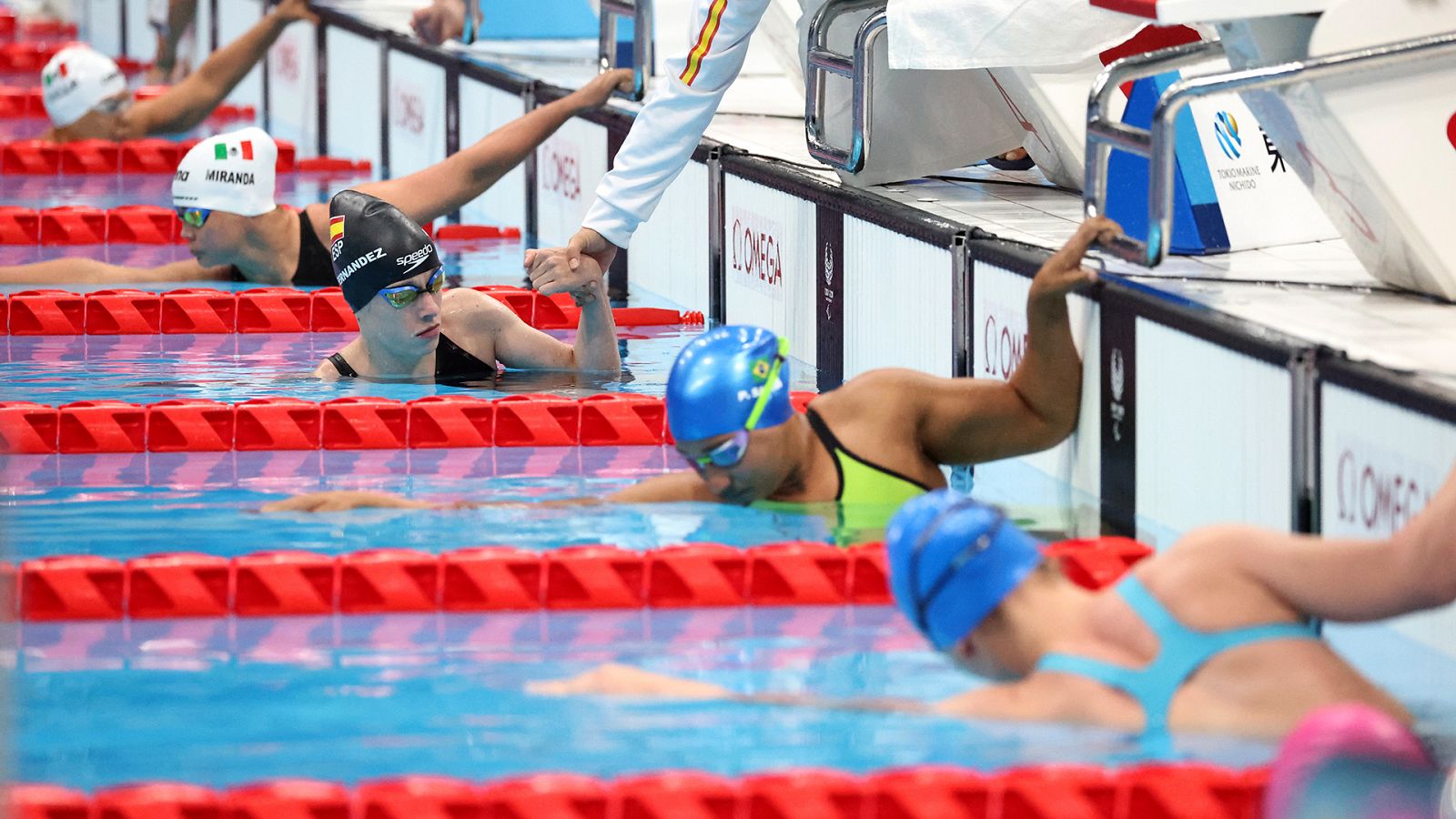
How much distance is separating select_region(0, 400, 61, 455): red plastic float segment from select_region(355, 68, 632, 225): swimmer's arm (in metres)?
1.50

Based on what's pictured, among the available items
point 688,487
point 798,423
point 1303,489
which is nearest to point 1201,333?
point 1303,489

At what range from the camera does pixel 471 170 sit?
7.04 metres

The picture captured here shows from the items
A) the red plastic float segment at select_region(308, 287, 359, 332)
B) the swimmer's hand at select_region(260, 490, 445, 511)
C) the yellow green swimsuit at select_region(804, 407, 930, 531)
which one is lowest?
the swimmer's hand at select_region(260, 490, 445, 511)

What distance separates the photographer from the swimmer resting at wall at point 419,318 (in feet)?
19.0

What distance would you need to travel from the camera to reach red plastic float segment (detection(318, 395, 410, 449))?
566 centimetres

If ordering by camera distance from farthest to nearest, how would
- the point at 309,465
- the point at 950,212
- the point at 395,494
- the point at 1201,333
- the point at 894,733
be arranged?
the point at 950,212, the point at 309,465, the point at 395,494, the point at 1201,333, the point at 894,733

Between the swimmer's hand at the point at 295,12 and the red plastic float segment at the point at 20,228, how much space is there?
Answer: 1.36 m

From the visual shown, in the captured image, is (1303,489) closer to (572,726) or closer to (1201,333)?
(1201,333)

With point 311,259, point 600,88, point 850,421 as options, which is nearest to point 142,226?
point 311,259

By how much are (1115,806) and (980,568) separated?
36 centimetres

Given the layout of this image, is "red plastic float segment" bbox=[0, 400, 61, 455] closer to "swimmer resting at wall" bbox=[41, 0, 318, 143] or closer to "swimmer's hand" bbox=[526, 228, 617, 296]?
"swimmer's hand" bbox=[526, 228, 617, 296]

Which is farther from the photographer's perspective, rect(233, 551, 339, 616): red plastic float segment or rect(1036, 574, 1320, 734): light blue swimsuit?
rect(233, 551, 339, 616): red plastic float segment

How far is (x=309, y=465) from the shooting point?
5.47 metres

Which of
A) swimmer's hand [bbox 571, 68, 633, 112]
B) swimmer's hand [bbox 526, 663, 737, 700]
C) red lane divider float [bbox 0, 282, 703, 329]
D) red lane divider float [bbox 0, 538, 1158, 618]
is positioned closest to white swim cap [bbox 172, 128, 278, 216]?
red lane divider float [bbox 0, 282, 703, 329]
